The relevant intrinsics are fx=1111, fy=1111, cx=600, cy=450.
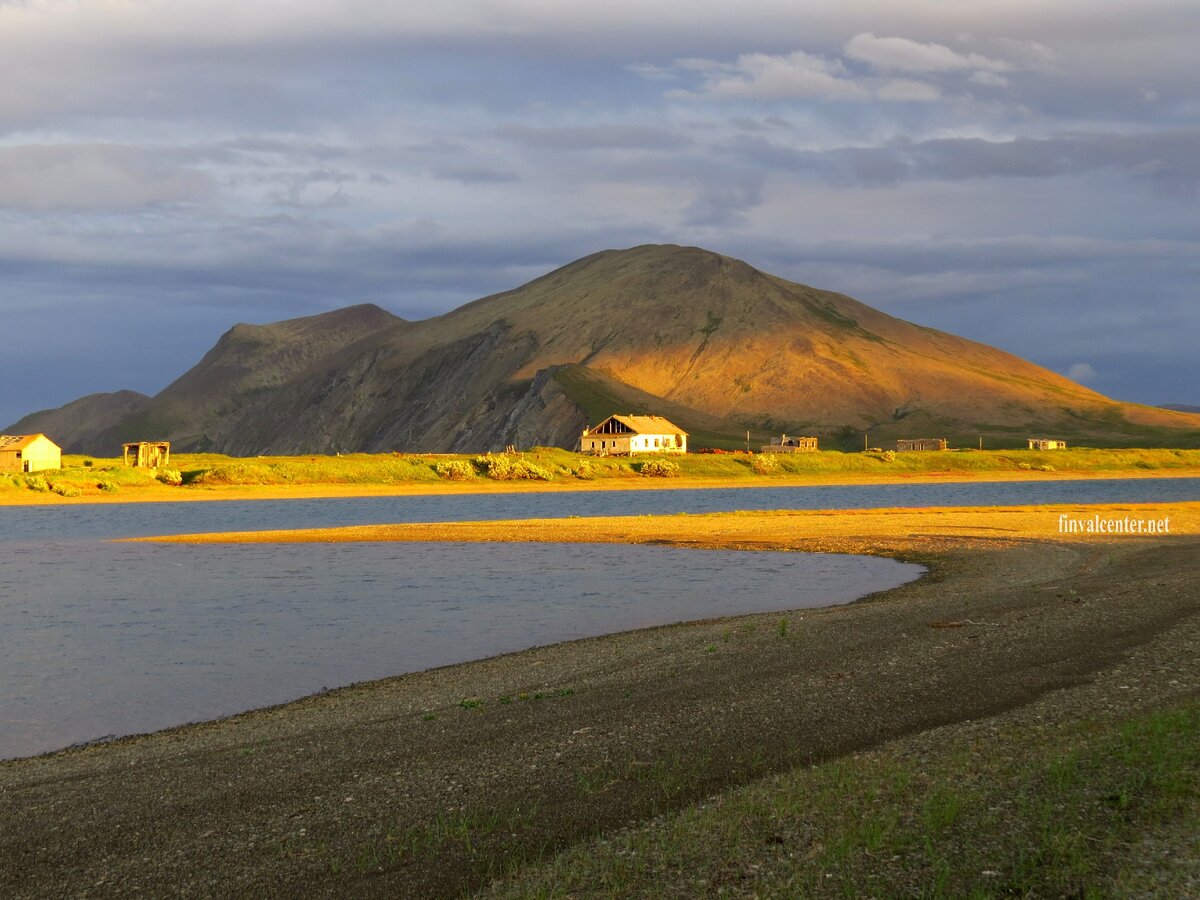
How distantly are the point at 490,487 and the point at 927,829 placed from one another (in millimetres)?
106602

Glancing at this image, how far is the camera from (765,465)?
13312cm

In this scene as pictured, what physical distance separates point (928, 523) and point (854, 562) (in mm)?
18832

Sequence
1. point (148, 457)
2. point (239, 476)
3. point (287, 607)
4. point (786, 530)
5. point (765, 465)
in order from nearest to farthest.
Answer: point (287, 607)
point (786, 530)
point (239, 476)
point (148, 457)
point (765, 465)

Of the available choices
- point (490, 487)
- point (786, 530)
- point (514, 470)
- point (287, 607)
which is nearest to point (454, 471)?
point (514, 470)

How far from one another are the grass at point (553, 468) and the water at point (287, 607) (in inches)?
1530

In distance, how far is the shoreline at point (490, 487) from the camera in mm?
101938

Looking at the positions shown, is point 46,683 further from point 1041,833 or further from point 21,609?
point 1041,833

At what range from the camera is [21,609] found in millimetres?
36656

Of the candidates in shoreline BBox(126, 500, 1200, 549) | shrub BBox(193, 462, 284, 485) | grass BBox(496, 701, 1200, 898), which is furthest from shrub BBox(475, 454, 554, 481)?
grass BBox(496, 701, 1200, 898)

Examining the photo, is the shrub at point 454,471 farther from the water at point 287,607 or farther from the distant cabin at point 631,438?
the water at point 287,607

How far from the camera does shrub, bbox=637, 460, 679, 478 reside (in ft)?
431

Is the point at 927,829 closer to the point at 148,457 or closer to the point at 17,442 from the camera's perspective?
the point at 148,457

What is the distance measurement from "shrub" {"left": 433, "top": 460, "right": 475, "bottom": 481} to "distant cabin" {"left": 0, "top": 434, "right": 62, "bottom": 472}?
141 ft

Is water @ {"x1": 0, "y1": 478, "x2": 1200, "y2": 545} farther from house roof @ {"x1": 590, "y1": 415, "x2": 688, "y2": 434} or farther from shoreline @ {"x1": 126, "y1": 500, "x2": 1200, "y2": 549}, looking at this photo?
house roof @ {"x1": 590, "y1": 415, "x2": 688, "y2": 434}
